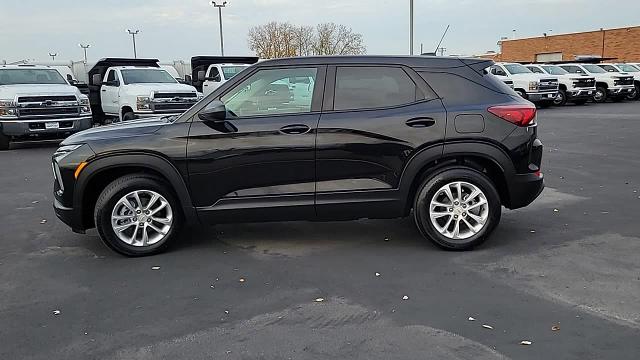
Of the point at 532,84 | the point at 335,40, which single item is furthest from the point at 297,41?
the point at 532,84

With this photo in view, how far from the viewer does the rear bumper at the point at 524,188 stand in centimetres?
531

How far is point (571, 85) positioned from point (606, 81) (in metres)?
2.65

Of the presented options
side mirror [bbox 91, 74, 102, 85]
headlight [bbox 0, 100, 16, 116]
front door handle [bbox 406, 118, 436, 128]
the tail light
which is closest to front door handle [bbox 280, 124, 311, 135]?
front door handle [bbox 406, 118, 436, 128]

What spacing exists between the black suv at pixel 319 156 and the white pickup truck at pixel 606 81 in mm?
24080

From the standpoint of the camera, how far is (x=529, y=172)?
535 centimetres

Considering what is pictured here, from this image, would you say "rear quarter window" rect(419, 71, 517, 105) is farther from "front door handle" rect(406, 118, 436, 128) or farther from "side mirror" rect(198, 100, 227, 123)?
"side mirror" rect(198, 100, 227, 123)

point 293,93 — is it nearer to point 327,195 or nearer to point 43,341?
point 327,195

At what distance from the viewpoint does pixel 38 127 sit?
13.5 metres

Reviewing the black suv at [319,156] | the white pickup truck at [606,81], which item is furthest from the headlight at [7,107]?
the white pickup truck at [606,81]

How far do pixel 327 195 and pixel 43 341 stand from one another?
8.33 ft

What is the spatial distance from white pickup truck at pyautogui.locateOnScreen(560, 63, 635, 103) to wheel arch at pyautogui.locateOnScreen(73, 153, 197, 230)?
2540 cm

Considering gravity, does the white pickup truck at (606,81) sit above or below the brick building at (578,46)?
below

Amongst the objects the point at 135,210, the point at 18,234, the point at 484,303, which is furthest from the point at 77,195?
the point at 484,303

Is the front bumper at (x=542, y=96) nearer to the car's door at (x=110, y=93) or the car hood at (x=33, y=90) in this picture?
the car's door at (x=110, y=93)
